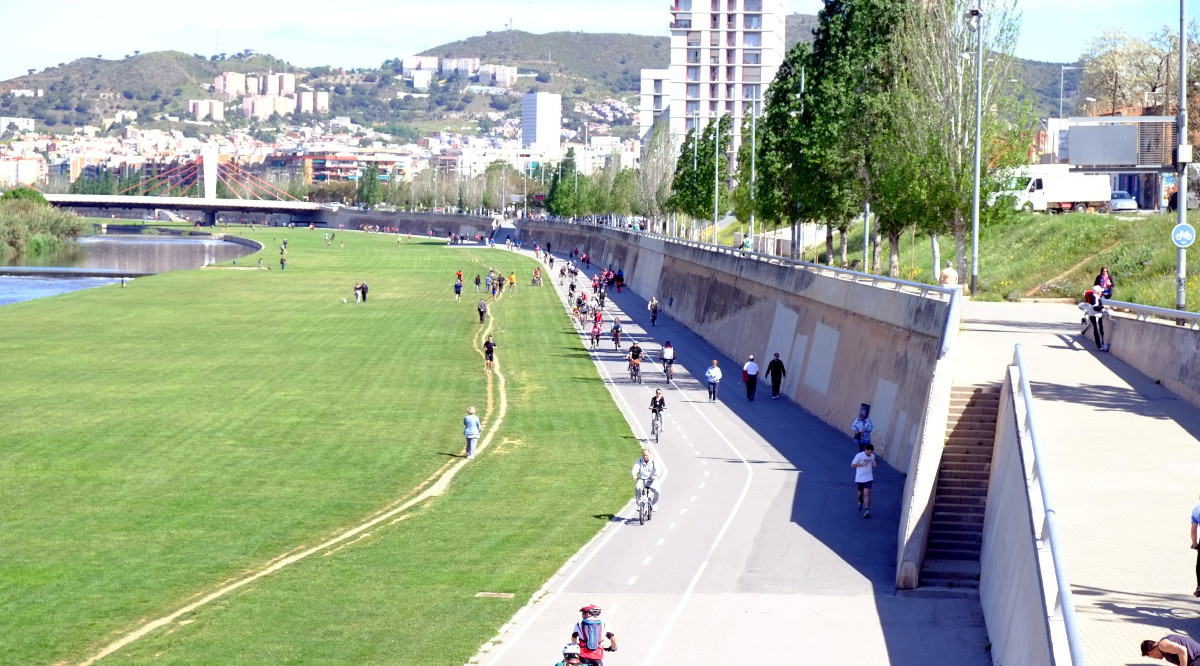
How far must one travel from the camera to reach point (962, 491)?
2522cm

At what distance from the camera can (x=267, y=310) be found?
78.1 metres

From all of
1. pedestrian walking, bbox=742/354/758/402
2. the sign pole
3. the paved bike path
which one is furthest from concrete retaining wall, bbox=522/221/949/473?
the sign pole

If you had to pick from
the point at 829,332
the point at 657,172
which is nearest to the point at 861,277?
the point at 829,332

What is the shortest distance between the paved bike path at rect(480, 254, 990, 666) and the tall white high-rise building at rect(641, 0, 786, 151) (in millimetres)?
143135

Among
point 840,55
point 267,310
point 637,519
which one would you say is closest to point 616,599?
point 637,519

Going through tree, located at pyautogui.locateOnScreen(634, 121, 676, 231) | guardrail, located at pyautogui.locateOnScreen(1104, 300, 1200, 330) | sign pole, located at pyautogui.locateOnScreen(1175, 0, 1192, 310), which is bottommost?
guardrail, located at pyautogui.locateOnScreen(1104, 300, 1200, 330)

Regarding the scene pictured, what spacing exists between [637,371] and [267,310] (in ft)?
113

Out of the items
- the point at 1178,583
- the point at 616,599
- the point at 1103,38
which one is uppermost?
the point at 1103,38

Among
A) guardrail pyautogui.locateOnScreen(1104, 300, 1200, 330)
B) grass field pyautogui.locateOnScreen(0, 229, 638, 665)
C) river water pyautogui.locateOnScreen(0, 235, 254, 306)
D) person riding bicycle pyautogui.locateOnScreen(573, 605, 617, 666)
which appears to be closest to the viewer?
person riding bicycle pyautogui.locateOnScreen(573, 605, 617, 666)

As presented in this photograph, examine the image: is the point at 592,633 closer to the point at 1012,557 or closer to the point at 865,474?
the point at 1012,557

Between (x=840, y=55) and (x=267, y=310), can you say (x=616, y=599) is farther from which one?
(x=267, y=310)

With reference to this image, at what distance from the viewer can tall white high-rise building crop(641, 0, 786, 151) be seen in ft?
579

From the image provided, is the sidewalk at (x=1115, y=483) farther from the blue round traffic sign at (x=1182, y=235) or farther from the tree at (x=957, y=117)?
the tree at (x=957, y=117)

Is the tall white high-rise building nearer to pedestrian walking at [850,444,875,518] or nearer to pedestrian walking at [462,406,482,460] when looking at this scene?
pedestrian walking at [462,406,482,460]
